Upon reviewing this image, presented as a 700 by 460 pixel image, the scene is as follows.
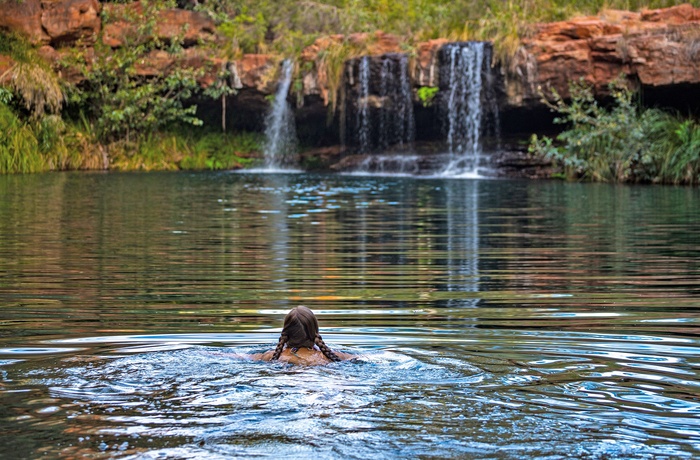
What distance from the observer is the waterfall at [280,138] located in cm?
3416

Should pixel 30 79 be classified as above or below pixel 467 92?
above

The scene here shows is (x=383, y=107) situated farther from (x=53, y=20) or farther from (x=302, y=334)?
(x=302, y=334)

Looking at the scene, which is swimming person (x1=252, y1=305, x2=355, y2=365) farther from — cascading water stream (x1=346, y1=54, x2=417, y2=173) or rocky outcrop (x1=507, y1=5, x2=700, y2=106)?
cascading water stream (x1=346, y1=54, x2=417, y2=173)

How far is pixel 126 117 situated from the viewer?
3256 cm

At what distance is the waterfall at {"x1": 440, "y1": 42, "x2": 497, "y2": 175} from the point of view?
28.9 meters

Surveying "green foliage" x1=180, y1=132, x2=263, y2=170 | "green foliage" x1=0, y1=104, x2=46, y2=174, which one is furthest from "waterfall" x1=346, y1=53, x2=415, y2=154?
"green foliage" x1=0, y1=104, x2=46, y2=174

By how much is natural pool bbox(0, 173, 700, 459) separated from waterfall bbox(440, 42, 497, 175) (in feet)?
52.1

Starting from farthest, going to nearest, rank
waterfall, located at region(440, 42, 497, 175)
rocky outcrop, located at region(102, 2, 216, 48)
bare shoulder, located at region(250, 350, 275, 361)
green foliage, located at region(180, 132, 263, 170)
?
1. green foliage, located at region(180, 132, 263, 170)
2. rocky outcrop, located at region(102, 2, 216, 48)
3. waterfall, located at region(440, 42, 497, 175)
4. bare shoulder, located at region(250, 350, 275, 361)

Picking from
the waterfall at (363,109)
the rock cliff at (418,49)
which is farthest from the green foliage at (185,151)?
the waterfall at (363,109)

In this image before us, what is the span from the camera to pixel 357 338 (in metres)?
5.70

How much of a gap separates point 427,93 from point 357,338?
24314mm

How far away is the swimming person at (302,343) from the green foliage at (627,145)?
65.1 feet

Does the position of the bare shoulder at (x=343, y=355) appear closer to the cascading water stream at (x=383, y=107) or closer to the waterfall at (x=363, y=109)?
the cascading water stream at (x=383, y=107)

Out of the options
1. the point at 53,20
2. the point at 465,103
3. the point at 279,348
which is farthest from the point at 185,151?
the point at 279,348
